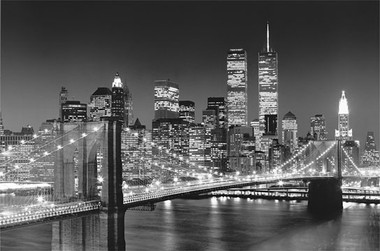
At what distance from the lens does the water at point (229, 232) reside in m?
31.3

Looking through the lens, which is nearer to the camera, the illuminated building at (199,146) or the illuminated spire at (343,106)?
the illuminated building at (199,146)

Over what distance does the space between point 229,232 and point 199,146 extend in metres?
62.2

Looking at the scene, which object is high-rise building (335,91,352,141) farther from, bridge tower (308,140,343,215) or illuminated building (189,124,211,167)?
bridge tower (308,140,343,215)

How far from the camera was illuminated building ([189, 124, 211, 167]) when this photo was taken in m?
96.6

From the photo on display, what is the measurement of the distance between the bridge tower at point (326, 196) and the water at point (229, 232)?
39.4 inches

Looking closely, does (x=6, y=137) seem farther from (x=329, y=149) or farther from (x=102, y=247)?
(x=102, y=247)

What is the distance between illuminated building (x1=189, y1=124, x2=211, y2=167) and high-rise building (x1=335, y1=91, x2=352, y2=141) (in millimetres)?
40485

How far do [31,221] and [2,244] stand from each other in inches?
446

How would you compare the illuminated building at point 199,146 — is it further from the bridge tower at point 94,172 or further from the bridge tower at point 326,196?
the bridge tower at point 94,172

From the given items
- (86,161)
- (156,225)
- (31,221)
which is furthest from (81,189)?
(156,225)

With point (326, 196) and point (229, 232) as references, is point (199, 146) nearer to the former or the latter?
point (326, 196)

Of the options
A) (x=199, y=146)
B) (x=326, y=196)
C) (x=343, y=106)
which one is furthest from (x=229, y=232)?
(x=343, y=106)

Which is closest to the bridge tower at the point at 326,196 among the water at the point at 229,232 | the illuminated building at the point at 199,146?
the water at the point at 229,232

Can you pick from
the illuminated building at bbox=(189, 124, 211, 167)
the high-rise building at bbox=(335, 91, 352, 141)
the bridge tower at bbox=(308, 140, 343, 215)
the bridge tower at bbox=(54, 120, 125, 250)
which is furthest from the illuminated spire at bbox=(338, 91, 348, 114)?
the bridge tower at bbox=(54, 120, 125, 250)
